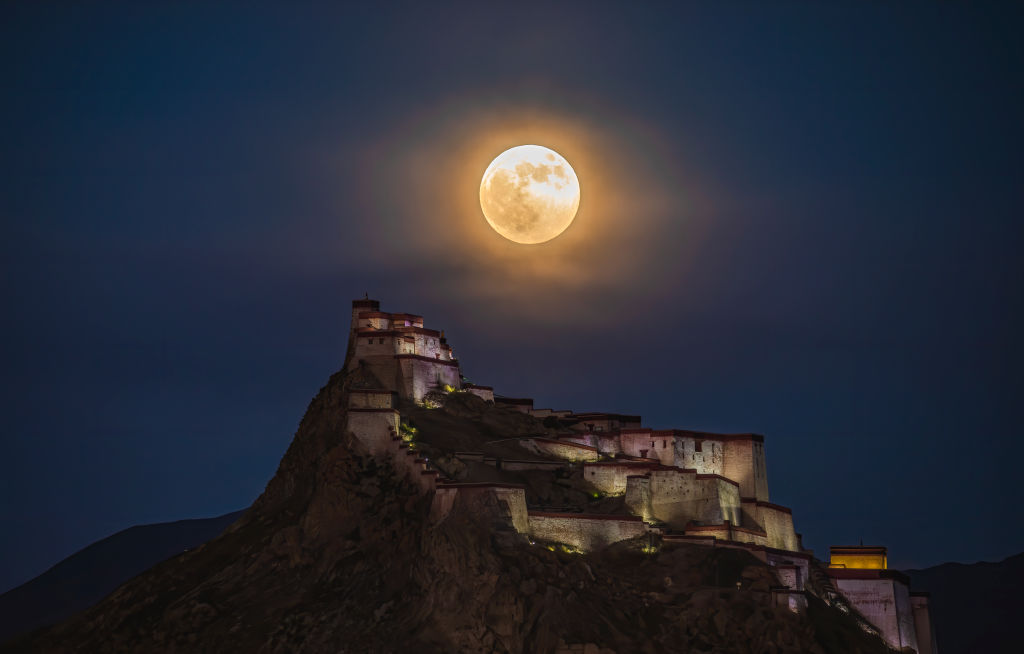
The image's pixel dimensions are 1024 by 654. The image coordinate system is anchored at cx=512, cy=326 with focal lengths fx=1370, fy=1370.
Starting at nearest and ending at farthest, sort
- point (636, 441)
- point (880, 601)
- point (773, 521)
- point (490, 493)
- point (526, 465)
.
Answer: point (490, 493) → point (880, 601) → point (526, 465) → point (773, 521) → point (636, 441)

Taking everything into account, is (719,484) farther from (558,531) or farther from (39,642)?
(39,642)

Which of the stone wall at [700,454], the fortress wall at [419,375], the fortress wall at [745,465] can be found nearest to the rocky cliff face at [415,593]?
the fortress wall at [419,375]

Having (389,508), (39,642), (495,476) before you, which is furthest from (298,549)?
(39,642)

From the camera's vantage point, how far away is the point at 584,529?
292 ft

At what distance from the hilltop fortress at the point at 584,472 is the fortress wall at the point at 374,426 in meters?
Answer: 0.07

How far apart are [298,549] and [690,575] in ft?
84.0

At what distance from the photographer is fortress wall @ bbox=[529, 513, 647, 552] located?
87.9 metres

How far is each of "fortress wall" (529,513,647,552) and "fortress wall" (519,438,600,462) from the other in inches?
510

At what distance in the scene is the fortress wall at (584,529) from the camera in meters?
87.9

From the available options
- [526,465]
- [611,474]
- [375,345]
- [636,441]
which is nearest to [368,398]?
[375,345]

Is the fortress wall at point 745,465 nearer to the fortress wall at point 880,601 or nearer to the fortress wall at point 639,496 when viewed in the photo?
the fortress wall at point 880,601

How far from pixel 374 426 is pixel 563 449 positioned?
1569 cm

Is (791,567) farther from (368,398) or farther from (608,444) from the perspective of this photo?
(368,398)

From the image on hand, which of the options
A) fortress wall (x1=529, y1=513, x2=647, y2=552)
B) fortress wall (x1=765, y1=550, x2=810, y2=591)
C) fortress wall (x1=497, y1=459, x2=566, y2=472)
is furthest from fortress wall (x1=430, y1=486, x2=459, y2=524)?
fortress wall (x1=765, y1=550, x2=810, y2=591)
